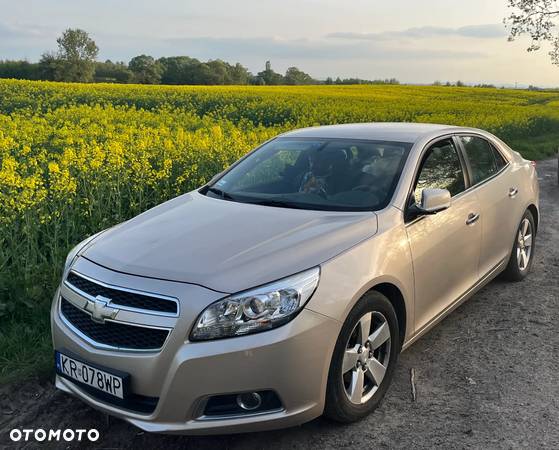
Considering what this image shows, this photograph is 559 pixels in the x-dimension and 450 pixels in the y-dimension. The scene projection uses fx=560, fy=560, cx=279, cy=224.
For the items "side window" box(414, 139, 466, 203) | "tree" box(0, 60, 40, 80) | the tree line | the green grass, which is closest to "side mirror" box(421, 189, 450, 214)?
"side window" box(414, 139, 466, 203)

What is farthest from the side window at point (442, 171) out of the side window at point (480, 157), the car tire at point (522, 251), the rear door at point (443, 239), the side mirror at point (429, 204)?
the car tire at point (522, 251)

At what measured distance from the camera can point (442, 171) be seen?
12.9 feet

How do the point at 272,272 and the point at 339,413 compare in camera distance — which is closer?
the point at 272,272

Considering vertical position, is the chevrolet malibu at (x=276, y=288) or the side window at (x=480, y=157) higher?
the side window at (x=480, y=157)

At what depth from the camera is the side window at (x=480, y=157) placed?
4.37 meters

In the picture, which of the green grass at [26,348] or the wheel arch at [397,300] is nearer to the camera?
the wheel arch at [397,300]

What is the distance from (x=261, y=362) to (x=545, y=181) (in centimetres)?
1040

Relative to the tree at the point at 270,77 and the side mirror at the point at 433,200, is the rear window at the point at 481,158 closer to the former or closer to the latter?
the side mirror at the point at 433,200

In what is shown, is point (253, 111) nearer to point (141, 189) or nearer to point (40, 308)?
point (141, 189)

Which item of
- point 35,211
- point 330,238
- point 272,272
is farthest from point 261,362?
point 35,211

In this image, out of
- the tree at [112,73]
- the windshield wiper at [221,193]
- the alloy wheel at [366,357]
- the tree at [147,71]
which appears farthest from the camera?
the tree at [112,73]

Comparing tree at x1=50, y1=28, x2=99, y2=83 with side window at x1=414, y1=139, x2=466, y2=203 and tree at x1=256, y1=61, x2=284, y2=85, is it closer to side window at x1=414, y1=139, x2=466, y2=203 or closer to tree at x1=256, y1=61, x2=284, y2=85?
tree at x1=256, y1=61, x2=284, y2=85

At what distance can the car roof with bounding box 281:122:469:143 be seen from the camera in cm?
396

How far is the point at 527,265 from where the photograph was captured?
210 inches
